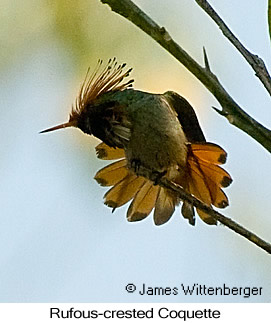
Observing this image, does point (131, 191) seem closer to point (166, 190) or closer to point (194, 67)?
point (166, 190)

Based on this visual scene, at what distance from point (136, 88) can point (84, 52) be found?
0.41ft

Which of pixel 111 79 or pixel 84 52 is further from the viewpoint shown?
pixel 84 52

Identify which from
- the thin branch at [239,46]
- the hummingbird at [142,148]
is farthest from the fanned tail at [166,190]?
the thin branch at [239,46]

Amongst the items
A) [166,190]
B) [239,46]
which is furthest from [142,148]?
[239,46]

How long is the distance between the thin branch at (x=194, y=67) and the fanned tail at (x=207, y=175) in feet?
1.11

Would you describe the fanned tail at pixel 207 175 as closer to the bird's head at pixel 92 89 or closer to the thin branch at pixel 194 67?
the bird's head at pixel 92 89

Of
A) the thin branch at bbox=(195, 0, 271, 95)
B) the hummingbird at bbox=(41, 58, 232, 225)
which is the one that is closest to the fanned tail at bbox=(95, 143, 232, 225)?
the hummingbird at bbox=(41, 58, 232, 225)

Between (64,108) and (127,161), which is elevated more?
(64,108)

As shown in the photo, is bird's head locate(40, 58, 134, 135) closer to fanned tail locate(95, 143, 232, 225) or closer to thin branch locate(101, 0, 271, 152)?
fanned tail locate(95, 143, 232, 225)

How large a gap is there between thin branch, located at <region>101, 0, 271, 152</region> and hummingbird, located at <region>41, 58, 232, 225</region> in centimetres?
32
